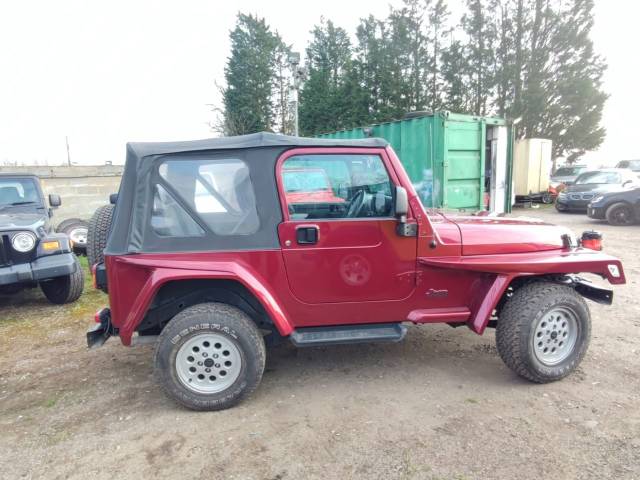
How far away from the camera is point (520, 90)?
25.2 metres

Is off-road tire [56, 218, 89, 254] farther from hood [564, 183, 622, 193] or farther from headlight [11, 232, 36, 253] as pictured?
hood [564, 183, 622, 193]

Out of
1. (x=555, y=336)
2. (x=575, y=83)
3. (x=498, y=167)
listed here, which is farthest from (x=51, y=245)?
(x=575, y=83)

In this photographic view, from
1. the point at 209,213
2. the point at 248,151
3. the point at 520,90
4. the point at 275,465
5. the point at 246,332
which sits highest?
the point at 520,90

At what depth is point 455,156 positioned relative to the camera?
8539 mm

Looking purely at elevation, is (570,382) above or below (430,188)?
below

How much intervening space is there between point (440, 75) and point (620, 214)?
66.9 feet

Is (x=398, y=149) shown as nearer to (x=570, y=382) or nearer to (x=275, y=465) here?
(x=570, y=382)

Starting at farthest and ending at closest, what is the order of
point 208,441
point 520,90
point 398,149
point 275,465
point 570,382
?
point 520,90
point 398,149
point 570,382
point 208,441
point 275,465

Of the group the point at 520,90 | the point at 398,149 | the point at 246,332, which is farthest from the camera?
the point at 520,90

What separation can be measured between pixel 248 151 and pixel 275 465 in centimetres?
204

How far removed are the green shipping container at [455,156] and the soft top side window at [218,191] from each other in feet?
18.6

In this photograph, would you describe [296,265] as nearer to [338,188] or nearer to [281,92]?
[338,188]

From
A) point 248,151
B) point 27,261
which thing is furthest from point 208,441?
point 27,261

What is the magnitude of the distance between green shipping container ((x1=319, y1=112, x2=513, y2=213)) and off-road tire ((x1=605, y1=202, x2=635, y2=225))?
14.3 feet
